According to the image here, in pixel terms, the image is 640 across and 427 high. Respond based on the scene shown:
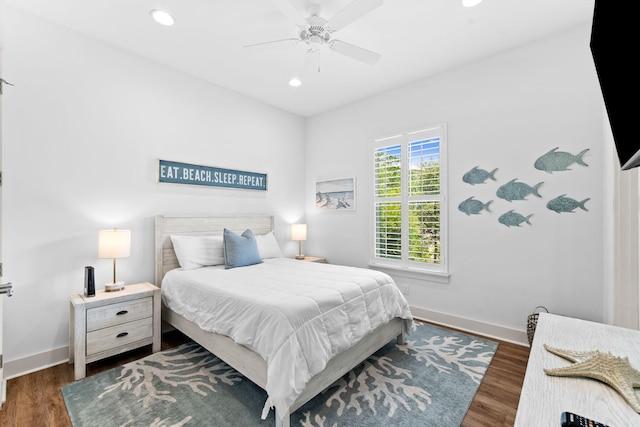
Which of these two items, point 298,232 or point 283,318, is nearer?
point 283,318

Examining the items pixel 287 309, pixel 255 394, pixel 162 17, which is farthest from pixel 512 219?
pixel 162 17

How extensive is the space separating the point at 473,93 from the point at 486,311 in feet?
7.54

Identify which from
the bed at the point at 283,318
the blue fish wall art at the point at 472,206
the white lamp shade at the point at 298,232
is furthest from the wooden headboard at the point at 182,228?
the blue fish wall art at the point at 472,206

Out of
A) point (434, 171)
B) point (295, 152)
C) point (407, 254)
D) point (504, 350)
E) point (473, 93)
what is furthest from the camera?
point (295, 152)

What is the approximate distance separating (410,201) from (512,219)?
1.08 meters

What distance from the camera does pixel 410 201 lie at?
3568 mm

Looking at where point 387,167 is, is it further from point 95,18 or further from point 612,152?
point 95,18

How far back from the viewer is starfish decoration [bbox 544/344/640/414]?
2.83 feet

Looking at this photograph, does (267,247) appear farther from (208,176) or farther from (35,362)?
(35,362)

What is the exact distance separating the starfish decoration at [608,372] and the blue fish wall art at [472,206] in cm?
216

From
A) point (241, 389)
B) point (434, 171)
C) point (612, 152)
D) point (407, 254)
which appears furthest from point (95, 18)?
point (612, 152)

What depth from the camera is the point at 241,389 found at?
2072 millimetres

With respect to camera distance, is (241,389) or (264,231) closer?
(241,389)

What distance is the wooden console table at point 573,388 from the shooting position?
790 mm
